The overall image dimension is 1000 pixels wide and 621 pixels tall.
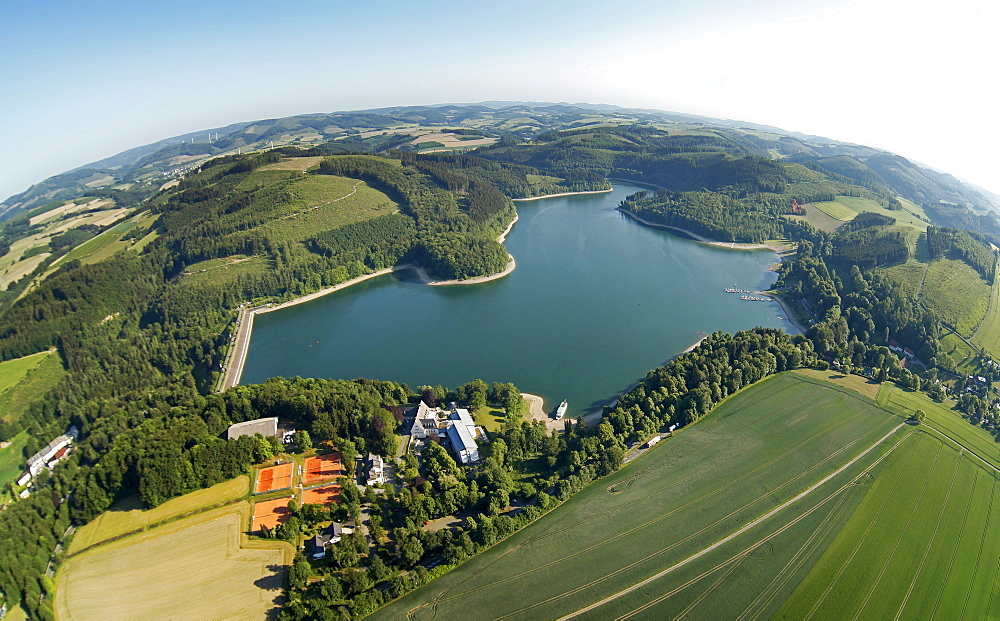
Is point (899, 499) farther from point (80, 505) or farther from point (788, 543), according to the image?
point (80, 505)

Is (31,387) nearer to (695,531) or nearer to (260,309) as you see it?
(260,309)

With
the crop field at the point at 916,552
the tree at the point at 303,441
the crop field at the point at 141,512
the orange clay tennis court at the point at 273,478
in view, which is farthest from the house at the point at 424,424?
the crop field at the point at 916,552

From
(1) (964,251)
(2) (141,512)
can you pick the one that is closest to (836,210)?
(1) (964,251)

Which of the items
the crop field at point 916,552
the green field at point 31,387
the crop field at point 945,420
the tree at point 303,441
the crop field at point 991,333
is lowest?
the crop field at point 916,552

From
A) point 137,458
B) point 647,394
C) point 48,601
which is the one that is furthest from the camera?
point 647,394

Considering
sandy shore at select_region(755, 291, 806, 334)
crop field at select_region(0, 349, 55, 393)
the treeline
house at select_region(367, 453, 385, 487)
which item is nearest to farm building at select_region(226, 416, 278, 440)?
A: house at select_region(367, 453, 385, 487)

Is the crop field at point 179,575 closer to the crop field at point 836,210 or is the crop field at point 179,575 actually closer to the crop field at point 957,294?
the crop field at point 957,294

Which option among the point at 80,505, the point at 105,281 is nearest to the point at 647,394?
the point at 80,505

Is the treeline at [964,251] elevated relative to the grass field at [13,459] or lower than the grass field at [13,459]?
elevated
